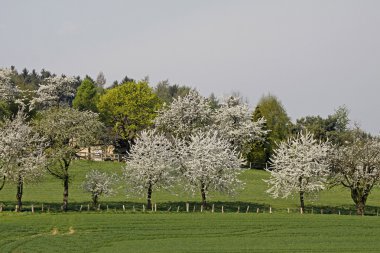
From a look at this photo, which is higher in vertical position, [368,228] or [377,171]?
[377,171]

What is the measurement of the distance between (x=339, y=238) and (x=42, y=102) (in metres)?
86.1

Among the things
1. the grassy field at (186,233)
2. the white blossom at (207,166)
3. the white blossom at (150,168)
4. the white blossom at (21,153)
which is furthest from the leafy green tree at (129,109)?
A: the grassy field at (186,233)

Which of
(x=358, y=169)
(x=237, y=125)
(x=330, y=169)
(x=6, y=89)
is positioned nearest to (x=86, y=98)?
(x=6, y=89)

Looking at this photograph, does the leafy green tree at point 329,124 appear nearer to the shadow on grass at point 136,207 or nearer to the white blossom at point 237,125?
the white blossom at point 237,125

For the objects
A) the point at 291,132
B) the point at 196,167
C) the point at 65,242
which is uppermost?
the point at 291,132

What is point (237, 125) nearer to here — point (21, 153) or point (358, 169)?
point (358, 169)

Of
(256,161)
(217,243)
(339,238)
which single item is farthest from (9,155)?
(256,161)

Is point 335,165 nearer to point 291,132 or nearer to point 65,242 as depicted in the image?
point 65,242

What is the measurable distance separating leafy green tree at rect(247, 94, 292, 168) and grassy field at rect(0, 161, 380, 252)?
127 feet

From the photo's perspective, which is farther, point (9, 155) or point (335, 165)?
point (335, 165)

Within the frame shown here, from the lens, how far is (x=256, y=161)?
114062mm

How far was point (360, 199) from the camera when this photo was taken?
7488 centimetres

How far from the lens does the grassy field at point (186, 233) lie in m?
47.3

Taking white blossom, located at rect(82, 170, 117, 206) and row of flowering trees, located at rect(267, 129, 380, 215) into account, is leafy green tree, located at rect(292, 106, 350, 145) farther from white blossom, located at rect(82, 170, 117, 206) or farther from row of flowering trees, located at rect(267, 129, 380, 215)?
white blossom, located at rect(82, 170, 117, 206)
